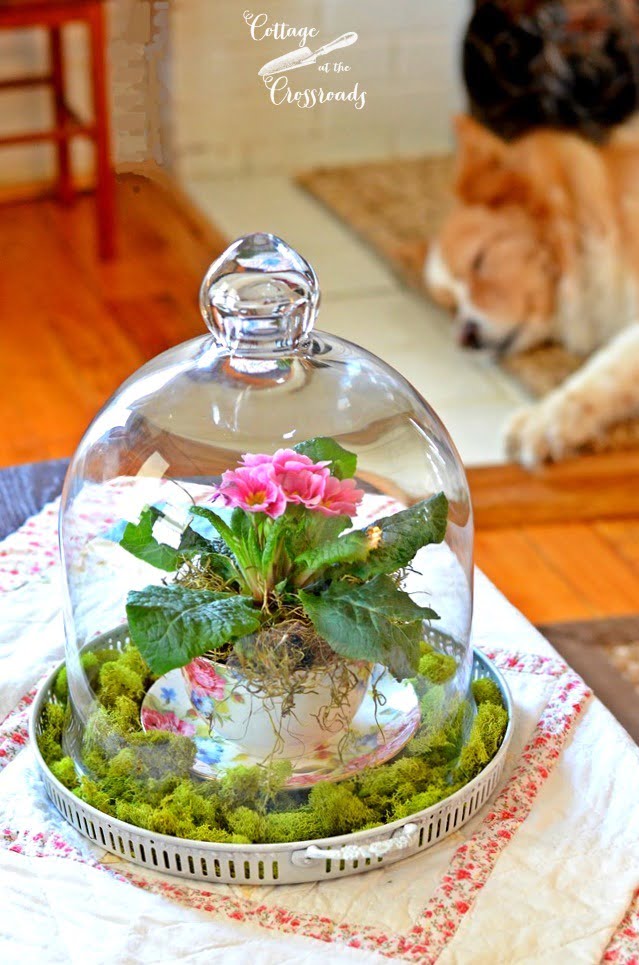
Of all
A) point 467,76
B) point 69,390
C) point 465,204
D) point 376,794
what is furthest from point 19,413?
point 376,794

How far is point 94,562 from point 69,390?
1436mm

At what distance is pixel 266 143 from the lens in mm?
3203

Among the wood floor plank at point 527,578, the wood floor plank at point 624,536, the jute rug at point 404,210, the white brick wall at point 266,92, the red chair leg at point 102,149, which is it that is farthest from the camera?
the white brick wall at point 266,92

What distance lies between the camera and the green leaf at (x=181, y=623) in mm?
672

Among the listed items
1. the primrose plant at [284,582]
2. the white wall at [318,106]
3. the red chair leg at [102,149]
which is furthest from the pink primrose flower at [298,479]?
the white wall at [318,106]

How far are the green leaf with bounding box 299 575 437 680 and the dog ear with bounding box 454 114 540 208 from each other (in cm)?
167

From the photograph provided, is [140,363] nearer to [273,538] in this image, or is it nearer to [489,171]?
[489,171]

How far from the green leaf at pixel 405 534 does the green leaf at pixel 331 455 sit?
0.12ft

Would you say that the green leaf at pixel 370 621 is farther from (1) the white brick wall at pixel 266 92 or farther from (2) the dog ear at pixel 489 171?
(1) the white brick wall at pixel 266 92

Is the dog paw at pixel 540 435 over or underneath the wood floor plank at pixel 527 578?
over

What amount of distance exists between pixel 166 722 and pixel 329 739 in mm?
107

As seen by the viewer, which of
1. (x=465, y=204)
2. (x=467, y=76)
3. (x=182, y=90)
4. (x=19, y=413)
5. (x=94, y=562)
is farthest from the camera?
(x=182, y=90)

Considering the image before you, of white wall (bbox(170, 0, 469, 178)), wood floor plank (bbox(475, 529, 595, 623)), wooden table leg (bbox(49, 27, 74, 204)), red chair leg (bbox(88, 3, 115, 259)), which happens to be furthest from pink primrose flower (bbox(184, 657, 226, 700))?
white wall (bbox(170, 0, 469, 178))

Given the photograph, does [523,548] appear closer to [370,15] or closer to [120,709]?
[120,709]
